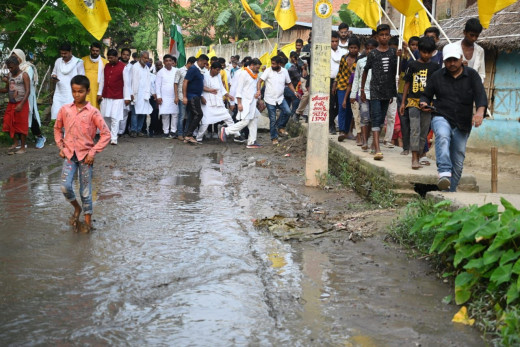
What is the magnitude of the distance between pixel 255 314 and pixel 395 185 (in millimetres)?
3369

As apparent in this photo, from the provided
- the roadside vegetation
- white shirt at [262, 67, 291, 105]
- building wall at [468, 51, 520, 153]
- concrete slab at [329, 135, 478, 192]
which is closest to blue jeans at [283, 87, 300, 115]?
white shirt at [262, 67, 291, 105]

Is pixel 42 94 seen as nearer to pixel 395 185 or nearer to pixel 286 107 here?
pixel 286 107

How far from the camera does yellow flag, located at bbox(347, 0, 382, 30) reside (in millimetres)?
11141

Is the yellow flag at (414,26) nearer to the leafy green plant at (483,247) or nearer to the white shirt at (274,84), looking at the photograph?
the white shirt at (274,84)

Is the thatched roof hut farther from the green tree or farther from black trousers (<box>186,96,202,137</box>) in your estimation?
the green tree

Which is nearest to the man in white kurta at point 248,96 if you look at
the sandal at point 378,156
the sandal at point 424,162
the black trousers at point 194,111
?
the black trousers at point 194,111

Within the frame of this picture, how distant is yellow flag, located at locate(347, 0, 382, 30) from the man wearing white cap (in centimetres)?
477

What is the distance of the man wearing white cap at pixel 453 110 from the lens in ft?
20.9

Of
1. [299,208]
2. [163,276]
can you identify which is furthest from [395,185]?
[163,276]

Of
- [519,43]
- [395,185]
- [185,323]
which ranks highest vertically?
[519,43]

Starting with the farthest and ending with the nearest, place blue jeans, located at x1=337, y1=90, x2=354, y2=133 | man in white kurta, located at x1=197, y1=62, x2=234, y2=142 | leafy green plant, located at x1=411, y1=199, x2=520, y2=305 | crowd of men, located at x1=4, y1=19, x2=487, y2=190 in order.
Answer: man in white kurta, located at x1=197, y1=62, x2=234, y2=142
blue jeans, located at x1=337, y1=90, x2=354, y2=133
crowd of men, located at x1=4, y1=19, x2=487, y2=190
leafy green plant, located at x1=411, y1=199, x2=520, y2=305

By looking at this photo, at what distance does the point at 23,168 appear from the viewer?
9.96 m

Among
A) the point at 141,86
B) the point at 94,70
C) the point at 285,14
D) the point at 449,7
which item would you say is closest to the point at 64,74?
the point at 94,70

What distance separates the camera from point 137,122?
51.2 ft
